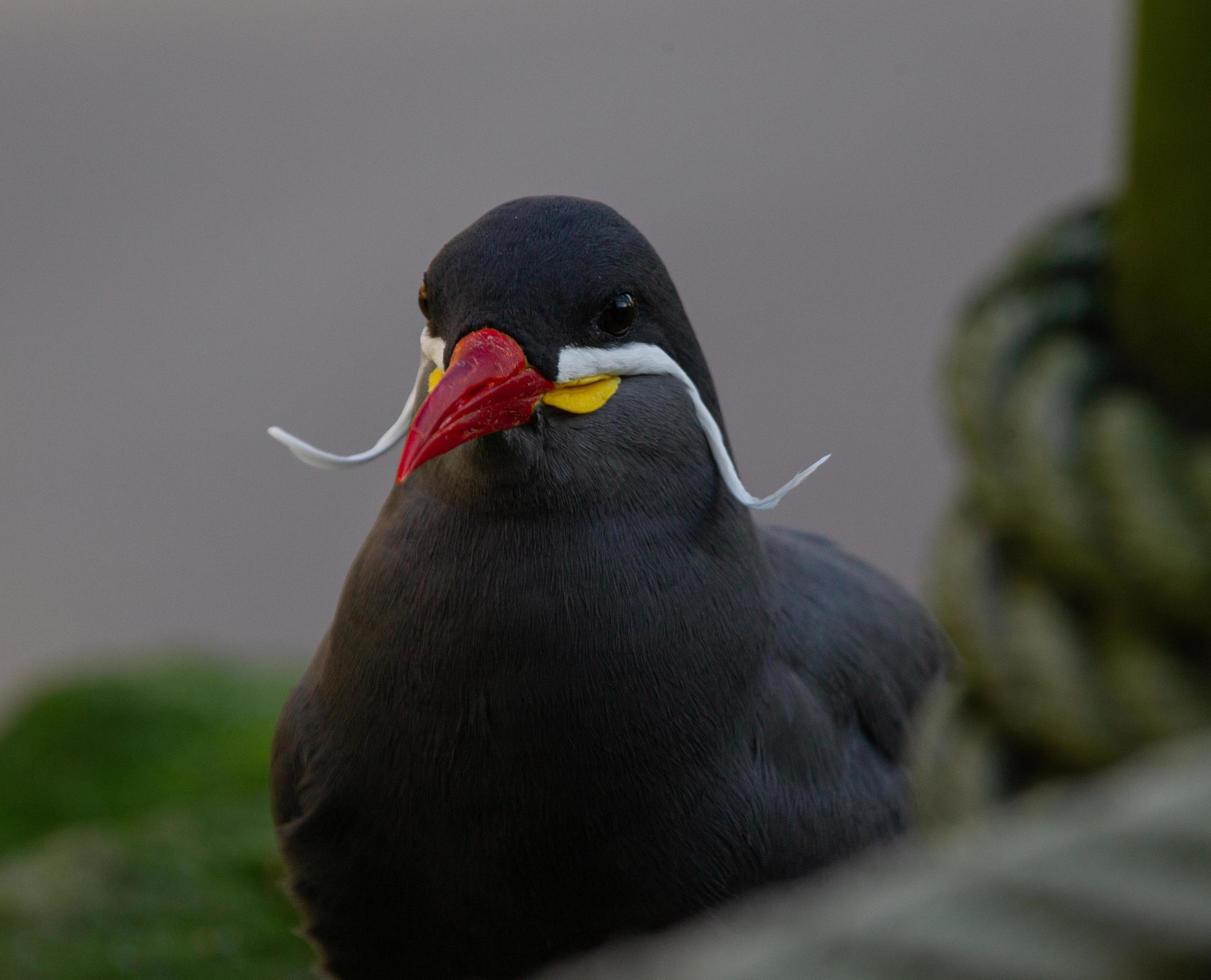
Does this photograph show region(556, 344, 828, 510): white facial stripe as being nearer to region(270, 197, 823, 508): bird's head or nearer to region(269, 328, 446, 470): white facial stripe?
region(270, 197, 823, 508): bird's head

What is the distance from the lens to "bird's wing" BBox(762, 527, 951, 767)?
2088 millimetres

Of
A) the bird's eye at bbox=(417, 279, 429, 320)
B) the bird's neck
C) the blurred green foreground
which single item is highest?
the bird's eye at bbox=(417, 279, 429, 320)

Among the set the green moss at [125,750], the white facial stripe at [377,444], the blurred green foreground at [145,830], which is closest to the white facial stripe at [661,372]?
the white facial stripe at [377,444]

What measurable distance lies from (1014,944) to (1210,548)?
35cm

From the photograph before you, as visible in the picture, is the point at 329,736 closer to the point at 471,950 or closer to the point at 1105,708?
the point at 471,950

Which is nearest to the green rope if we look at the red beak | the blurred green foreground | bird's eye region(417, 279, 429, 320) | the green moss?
the red beak

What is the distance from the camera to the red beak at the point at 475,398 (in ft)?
5.31

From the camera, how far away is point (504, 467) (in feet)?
5.88

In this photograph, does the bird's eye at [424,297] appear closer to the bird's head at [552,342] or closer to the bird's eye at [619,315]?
the bird's head at [552,342]

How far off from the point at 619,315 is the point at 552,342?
12 cm

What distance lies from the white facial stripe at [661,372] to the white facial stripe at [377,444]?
0.16m

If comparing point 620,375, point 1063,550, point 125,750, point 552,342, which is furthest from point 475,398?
point 125,750

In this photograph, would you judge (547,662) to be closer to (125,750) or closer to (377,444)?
(377,444)

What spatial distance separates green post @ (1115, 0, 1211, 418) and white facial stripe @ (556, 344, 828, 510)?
1.02 meters
